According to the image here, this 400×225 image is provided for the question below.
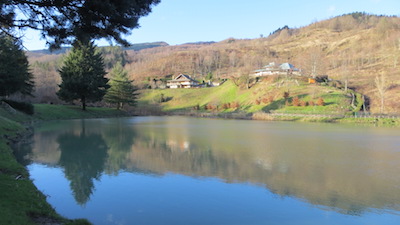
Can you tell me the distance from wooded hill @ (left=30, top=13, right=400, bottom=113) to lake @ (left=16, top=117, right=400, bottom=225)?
39.4 m

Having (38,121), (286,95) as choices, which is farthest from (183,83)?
(38,121)

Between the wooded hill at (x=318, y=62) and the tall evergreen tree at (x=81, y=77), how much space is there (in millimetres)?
14769

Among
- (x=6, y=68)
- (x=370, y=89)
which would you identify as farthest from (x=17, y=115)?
(x=370, y=89)

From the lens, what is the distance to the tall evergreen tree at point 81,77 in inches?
1725

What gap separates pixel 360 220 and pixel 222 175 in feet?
17.5

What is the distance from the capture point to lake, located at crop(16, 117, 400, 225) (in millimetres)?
7801

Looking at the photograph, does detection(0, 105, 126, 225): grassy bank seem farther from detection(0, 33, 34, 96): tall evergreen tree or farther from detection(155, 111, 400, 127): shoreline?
detection(155, 111, 400, 127): shoreline

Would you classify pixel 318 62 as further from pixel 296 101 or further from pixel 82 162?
pixel 82 162

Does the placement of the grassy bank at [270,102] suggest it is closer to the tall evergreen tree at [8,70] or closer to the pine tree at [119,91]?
the pine tree at [119,91]

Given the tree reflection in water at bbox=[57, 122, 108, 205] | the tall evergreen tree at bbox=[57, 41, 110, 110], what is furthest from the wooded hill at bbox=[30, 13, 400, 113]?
the tree reflection in water at bbox=[57, 122, 108, 205]

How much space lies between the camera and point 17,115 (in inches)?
1216

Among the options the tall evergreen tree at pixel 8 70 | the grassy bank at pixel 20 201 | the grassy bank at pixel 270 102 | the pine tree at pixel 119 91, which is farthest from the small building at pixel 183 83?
the grassy bank at pixel 20 201

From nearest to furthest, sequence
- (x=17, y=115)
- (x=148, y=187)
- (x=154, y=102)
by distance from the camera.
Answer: (x=148, y=187) < (x=17, y=115) < (x=154, y=102)

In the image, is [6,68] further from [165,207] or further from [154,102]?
[154,102]
